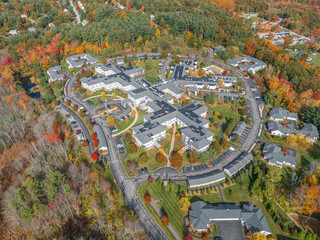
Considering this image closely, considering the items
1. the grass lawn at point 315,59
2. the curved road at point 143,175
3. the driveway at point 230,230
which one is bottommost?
the curved road at point 143,175

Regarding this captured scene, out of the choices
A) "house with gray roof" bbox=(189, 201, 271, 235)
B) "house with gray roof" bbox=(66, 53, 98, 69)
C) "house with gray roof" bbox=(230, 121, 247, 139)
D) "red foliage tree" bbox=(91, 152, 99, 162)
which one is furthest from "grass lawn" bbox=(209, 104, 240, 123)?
"house with gray roof" bbox=(66, 53, 98, 69)

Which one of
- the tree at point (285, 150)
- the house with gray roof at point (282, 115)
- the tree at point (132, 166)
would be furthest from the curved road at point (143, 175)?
the tree at point (285, 150)

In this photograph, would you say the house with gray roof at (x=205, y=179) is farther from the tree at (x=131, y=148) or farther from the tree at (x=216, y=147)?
the tree at (x=131, y=148)

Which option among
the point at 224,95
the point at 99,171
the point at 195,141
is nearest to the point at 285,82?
the point at 224,95

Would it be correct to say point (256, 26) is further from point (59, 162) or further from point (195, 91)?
point (59, 162)

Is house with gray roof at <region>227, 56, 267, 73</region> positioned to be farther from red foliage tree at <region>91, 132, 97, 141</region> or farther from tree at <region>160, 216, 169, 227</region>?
tree at <region>160, 216, 169, 227</region>

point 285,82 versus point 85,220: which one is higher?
point 285,82

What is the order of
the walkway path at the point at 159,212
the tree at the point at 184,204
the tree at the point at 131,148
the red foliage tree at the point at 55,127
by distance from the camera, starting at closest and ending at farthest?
the walkway path at the point at 159,212
the tree at the point at 184,204
the tree at the point at 131,148
the red foliage tree at the point at 55,127
